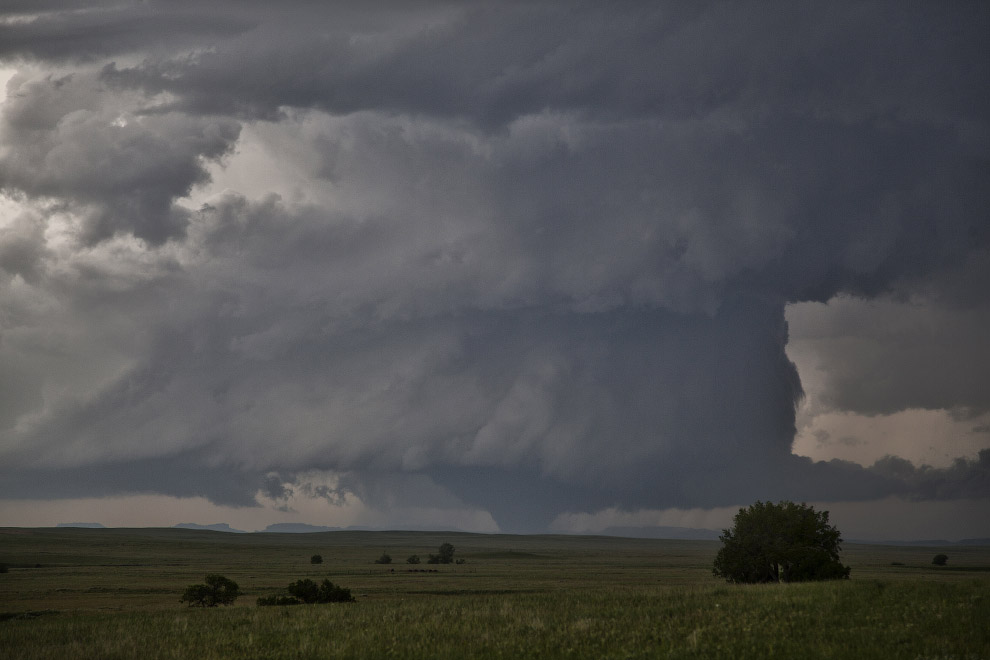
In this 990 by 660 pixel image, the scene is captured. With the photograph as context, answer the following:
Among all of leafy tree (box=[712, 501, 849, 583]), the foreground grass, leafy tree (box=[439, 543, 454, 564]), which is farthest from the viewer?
leafy tree (box=[439, 543, 454, 564])

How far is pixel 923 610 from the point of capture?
23.4 metres

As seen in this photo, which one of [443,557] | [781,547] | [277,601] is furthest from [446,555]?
[277,601]

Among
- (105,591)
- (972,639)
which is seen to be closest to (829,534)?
(972,639)

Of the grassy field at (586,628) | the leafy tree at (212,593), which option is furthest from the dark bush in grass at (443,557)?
the grassy field at (586,628)

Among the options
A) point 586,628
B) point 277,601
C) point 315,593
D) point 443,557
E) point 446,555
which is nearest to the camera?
point 586,628

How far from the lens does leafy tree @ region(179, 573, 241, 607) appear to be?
58219mm

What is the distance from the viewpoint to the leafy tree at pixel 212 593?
2292 inches

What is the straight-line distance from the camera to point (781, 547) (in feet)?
186

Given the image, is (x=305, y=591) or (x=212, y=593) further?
(x=212, y=593)

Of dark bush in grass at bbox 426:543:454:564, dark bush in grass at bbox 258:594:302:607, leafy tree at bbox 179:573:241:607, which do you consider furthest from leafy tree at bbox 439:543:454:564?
dark bush in grass at bbox 258:594:302:607

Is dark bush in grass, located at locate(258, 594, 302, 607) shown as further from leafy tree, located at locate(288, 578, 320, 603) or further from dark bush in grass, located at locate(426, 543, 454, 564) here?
dark bush in grass, located at locate(426, 543, 454, 564)

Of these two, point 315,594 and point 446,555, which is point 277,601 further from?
point 446,555

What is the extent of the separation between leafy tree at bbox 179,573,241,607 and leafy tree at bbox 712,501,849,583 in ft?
124

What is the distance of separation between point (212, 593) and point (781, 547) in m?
42.9
